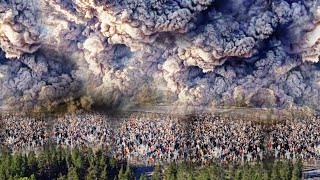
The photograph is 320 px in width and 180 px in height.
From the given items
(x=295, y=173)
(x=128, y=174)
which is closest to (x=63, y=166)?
(x=128, y=174)

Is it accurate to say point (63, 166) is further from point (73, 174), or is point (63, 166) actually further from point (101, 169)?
point (101, 169)

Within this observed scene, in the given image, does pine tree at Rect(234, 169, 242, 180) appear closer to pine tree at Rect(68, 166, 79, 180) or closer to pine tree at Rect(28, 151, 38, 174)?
pine tree at Rect(68, 166, 79, 180)

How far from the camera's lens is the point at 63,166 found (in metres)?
18.0

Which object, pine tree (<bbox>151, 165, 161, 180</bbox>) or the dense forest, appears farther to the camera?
pine tree (<bbox>151, 165, 161, 180</bbox>)

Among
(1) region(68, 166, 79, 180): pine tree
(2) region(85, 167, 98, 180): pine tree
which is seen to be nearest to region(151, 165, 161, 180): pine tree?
(2) region(85, 167, 98, 180): pine tree

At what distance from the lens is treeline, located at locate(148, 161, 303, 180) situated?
1681 centimetres

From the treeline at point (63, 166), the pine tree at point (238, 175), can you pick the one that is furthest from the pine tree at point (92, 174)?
the pine tree at point (238, 175)

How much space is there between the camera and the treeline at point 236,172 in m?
16.8

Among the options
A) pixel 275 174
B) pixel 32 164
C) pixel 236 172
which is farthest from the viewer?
pixel 32 164

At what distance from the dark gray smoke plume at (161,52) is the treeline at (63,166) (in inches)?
63.5

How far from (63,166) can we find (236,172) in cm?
407

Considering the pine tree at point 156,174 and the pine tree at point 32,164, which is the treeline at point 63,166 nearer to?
the pine tree at point 32,164

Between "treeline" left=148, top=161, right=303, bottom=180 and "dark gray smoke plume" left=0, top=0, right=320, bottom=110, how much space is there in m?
1.69

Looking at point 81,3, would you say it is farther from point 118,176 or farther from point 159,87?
point 118,176
